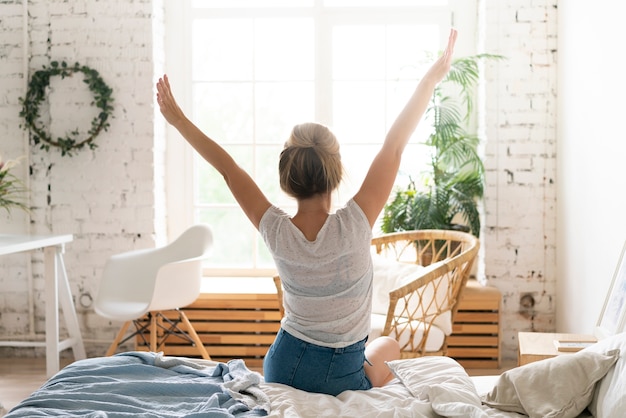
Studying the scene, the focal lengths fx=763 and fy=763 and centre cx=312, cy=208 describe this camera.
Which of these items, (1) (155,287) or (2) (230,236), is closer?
(1) (155,287)

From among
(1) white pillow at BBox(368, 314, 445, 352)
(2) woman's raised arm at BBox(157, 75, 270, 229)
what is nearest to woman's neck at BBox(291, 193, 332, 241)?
(2) woman's raised arm at BBox(157, 75, 270, 229)

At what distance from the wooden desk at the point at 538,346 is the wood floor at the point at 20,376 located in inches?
50.9

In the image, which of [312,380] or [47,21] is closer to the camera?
[312,380]

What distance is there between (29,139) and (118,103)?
2.02 ft

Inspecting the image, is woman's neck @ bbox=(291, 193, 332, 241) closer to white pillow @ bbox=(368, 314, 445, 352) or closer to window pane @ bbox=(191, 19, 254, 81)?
white pillow @ bbox=(368, 314, 445, 352)

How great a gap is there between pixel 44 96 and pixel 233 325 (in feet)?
5.96

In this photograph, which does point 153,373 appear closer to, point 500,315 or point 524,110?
point 500,315

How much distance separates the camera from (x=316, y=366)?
86.7 inches

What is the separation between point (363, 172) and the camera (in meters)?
5.07

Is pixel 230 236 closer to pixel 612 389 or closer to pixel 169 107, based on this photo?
pixel 169 107

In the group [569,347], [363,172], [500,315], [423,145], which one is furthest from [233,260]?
[569,347]

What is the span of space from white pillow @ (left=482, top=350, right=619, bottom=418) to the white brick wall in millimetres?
2624

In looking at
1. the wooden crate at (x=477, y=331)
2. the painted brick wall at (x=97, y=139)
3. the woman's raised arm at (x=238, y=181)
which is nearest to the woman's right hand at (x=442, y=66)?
the woman's raised arm at (x=238, y=181)

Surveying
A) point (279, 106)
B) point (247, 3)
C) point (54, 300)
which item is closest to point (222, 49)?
point (247, 3)
